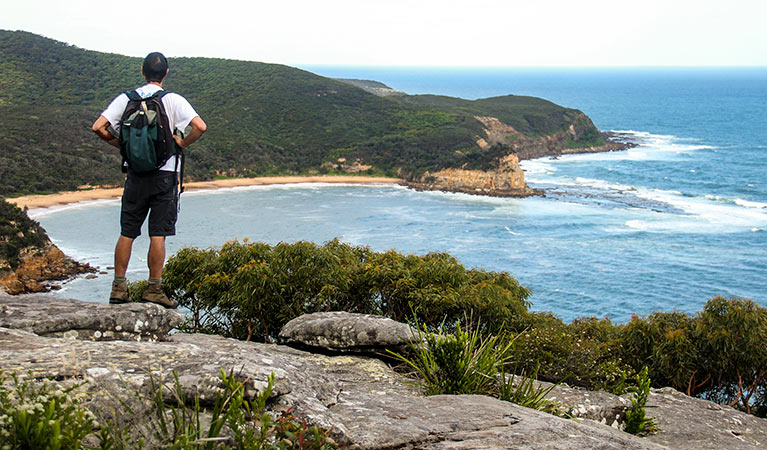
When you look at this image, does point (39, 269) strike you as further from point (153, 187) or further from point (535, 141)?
point (535, 141)

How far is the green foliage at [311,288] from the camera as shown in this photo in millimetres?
11711

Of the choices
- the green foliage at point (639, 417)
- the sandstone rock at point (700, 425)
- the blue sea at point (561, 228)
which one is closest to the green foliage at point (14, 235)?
the blue sea at point (561, 228)

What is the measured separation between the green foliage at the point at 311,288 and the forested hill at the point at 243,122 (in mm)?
57059

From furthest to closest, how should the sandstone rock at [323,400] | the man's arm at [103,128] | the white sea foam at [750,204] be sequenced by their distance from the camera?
the white sea foam at [750,204] < the man's arm at [103,128] < the sandstone rock at [323,400]

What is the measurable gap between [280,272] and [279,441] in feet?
30.2

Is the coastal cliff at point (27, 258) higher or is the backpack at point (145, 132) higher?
the backpack at point (145, 132)

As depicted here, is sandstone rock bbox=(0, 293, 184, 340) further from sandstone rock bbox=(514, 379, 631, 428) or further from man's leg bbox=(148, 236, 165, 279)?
sandstone rock bbox=(514, 379, 631, 428)

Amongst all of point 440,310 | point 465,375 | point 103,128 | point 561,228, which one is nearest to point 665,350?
point 440,310

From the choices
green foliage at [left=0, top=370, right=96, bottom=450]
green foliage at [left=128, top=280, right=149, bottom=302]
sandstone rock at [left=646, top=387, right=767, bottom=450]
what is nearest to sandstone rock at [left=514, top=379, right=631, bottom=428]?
sandstone rock at [left=646, top=387, right=767, bottom=450]

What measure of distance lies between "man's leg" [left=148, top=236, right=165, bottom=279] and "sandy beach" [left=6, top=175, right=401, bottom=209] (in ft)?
174

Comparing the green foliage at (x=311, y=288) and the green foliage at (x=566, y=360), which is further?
the green foliage at (x=311, y=288)

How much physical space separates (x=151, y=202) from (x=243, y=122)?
91.4m

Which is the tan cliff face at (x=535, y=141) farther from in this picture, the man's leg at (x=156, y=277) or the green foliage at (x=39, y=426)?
the green foliage at (x=39, y=426)

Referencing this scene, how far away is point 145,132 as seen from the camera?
5.76m
